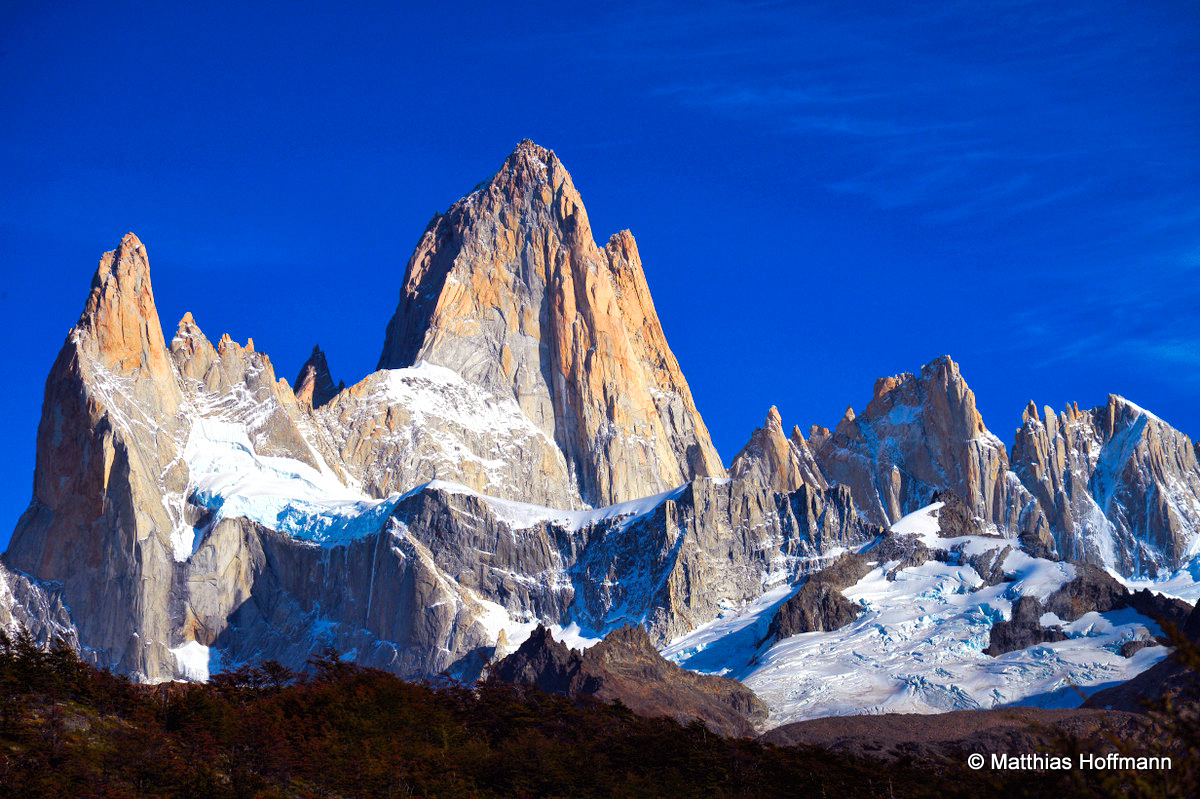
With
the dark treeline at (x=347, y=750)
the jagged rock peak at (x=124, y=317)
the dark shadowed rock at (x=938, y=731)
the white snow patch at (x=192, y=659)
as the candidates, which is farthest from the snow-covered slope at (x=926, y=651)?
the jagged rock peak at (x=124, y=317)

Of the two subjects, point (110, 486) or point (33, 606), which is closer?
point (33, 606)

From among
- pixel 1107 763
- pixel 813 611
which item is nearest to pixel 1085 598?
pixel 813 611

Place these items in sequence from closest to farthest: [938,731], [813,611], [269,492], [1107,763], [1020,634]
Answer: [1107,763], [938,731], [1020,634], [813,611], [269,492]

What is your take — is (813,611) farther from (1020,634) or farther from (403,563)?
(403,563)

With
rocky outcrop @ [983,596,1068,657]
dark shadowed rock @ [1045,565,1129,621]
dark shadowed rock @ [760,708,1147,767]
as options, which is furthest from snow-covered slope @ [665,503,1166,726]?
dark shadowed rock @ [760,708,1147,767]

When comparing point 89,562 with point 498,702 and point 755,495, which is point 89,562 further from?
point 498,702

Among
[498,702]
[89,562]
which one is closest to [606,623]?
[89,562]

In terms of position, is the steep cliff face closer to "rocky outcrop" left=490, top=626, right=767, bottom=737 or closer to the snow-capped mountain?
the snow-capped mountain

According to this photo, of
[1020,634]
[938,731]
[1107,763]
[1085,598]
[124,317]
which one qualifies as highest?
[124,317]
